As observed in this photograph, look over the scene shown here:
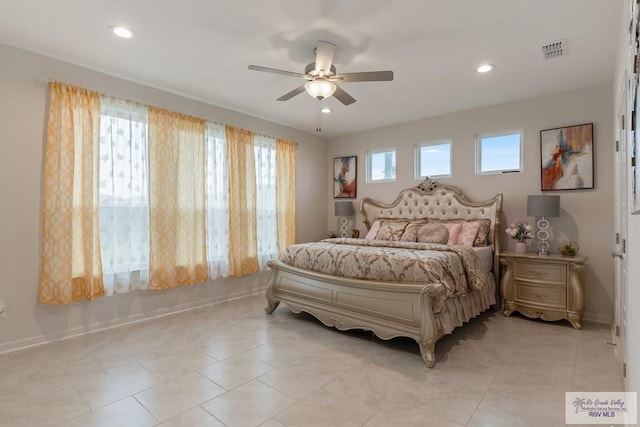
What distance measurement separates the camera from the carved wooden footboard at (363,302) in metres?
2.65

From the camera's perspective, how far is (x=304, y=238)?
5789 millimetres

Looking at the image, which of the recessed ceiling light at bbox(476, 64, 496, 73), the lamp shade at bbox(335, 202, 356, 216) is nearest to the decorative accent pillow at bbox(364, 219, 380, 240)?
the lamp shade at bbox(335, 202, 356, 216)

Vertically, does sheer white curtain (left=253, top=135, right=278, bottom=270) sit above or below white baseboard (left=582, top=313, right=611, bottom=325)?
above

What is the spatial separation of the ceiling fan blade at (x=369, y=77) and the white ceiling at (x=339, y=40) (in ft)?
1.02

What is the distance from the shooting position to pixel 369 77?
8.80 feet

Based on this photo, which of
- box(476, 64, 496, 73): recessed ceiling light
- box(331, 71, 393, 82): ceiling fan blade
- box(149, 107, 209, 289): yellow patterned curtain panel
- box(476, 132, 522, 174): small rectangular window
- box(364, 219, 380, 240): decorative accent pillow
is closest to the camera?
box(331, 71, 393, 82): ceiling fan blade

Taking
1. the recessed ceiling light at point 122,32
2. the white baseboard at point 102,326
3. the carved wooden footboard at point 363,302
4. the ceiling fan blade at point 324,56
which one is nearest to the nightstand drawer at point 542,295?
the carved wooden footboard at point 363,302

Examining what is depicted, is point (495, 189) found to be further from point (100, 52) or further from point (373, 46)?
point (100, 52)

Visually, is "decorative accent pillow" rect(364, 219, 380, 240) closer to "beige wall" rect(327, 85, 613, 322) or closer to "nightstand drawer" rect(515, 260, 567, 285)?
"beige wall" rect(327, 85, 613, 322)

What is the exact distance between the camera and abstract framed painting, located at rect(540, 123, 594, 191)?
3.73 meters

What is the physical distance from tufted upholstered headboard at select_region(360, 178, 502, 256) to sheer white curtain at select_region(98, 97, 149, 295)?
334 cm

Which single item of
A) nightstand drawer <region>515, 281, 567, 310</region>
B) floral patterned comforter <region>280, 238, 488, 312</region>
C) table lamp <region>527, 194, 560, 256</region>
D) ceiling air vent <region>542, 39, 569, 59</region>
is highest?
ceiling air vent <region>542, 39, 569, 59</region>

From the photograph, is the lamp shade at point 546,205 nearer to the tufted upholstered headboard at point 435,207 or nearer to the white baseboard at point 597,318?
the tufted upholstered headboard at point 435,207

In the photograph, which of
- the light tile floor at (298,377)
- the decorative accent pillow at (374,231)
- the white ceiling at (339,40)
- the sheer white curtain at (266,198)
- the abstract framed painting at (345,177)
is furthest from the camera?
the abstract framed painting at (345,177)
